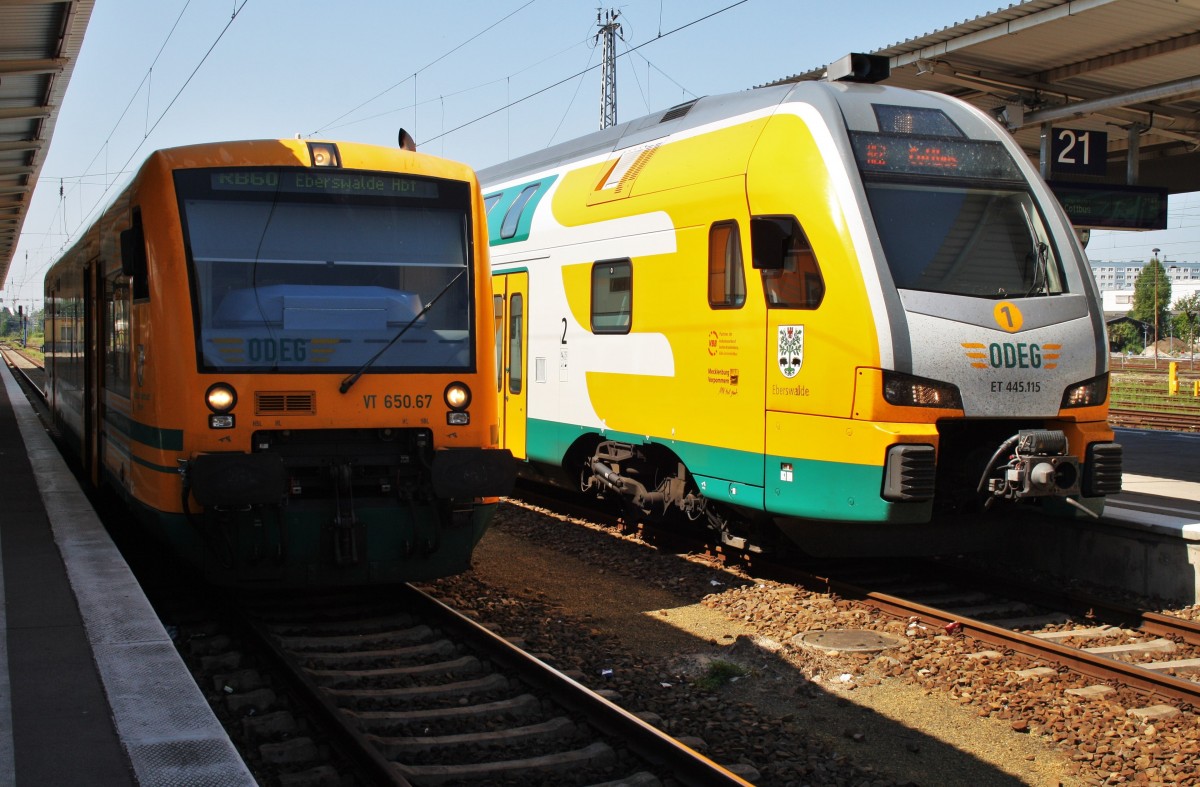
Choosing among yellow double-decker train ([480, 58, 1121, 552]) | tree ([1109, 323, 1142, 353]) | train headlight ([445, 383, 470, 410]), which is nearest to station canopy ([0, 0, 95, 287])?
yellow double-decker train ([480, 58, 1121, 552])

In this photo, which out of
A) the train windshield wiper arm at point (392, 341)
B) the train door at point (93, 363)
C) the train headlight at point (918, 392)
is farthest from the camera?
the train door at point (93, 363)

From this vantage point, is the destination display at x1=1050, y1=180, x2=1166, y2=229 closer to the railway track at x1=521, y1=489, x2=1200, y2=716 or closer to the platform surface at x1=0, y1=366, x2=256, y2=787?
the railway track at x1=521, y1=489, x2=1200, y2=716

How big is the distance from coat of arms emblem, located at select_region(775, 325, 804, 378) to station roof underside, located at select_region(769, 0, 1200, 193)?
4874 millimetres

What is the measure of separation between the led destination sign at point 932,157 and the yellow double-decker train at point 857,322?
0.05 ft

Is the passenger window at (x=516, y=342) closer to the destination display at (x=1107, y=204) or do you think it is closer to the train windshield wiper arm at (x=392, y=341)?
the train windshield wiper arm at (x=392, y=341)

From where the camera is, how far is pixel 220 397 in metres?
6.59

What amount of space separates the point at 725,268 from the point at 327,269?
Result: 9.73 ft

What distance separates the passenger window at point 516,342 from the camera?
11547 millimetres

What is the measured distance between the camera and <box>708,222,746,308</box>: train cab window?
323 inches

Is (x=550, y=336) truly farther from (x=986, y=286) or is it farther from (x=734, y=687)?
(x=734, y=687)

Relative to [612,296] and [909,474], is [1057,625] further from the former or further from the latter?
[612,296]

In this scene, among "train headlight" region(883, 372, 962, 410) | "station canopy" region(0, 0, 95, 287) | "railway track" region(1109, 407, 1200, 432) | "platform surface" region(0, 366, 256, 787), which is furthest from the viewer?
"railway track" region(1109, 407, 1200, 432)

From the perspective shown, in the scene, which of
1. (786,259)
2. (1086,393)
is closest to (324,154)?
(786,259)

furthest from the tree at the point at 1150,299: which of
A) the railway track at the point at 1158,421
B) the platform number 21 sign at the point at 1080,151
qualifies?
the platform number 21 sign at the point at 1080,151
